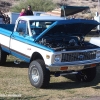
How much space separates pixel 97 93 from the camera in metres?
7.27

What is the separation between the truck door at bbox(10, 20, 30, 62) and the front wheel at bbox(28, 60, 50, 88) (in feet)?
2.01

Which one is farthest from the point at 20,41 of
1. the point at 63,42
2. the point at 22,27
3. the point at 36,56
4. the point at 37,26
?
the point at 63,42

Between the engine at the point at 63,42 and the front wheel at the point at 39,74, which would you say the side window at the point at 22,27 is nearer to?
the engine at the point at 63,42

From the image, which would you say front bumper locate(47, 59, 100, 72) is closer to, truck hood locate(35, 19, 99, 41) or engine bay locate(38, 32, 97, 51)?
engine bay locate(38, 32, 97, 51)

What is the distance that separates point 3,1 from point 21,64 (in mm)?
44934

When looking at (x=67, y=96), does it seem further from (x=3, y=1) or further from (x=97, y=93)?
(x=3, y=1)

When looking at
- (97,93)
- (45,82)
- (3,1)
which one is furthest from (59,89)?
(3,1)

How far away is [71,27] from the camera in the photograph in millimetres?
8156

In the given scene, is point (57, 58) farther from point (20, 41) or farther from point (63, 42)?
point (20, 41)

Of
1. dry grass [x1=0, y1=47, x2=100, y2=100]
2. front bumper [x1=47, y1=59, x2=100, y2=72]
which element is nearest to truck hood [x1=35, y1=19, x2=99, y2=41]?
front bumper [x1=47, y1=59, x2=100, y2=72]

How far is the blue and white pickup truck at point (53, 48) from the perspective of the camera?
7.30 metres

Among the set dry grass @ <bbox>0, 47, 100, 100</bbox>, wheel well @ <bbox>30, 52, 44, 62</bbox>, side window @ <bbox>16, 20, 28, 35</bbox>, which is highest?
side window @ <bbox>16, 20, 28, 35</bbox>

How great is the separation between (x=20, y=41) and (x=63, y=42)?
3.82 ft

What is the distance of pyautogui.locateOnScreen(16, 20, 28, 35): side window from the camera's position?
8.46 metres
